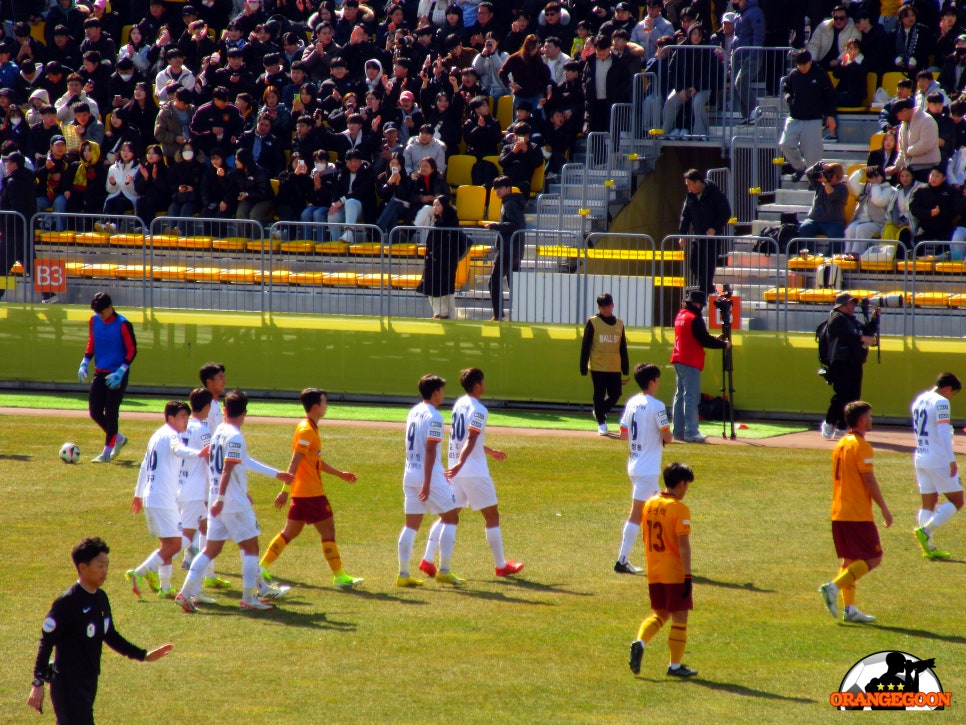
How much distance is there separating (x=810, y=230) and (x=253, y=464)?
13068mm

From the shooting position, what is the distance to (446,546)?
38.4 feet

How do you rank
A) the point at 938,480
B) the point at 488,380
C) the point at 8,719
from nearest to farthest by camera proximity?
the point at 8,719 → the point at 938,480 → the point at 488,380

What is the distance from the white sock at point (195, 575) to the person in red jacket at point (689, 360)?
8.76 meters

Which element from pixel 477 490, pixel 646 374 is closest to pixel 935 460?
pixel 646 374

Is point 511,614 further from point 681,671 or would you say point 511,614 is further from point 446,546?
point 681,671

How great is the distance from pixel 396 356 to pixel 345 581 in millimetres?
10006

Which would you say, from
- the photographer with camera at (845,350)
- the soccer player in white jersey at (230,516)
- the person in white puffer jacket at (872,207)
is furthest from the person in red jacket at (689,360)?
the soccer player in white jersey at (230,516)

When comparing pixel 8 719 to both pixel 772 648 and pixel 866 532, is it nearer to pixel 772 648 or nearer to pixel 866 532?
pixel 772 648

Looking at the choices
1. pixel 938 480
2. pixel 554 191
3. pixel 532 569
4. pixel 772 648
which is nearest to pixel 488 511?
pixel 532 569

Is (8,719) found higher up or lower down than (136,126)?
lower down

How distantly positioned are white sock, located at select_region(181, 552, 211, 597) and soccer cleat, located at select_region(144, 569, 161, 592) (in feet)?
2.39

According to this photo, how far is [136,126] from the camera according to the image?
27859mm

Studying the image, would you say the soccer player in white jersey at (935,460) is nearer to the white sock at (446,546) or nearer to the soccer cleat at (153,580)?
the white sock at (446,546)

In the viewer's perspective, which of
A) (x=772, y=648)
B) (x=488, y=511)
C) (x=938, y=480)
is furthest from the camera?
(x=938, y=480)
